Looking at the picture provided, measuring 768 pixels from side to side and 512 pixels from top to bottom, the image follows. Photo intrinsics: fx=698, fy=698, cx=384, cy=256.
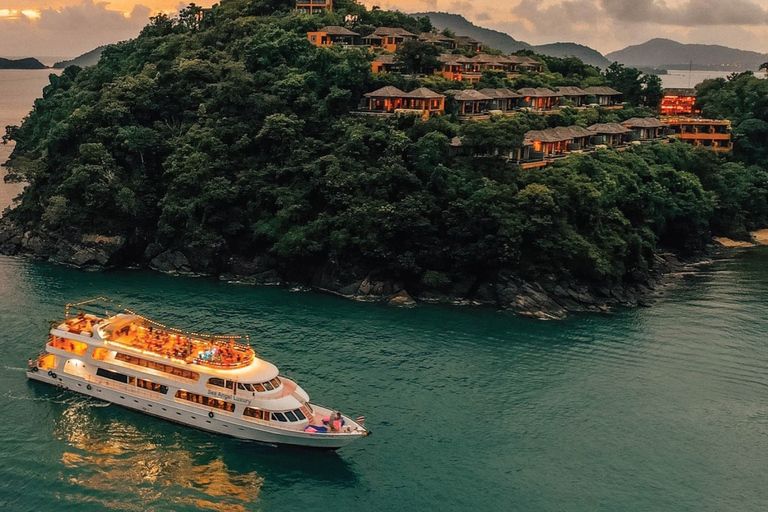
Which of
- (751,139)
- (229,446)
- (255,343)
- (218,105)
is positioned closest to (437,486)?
(229,446)

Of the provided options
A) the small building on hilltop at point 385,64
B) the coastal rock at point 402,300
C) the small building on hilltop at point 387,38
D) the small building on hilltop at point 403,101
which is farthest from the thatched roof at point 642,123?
the coastal rock at point 402,300

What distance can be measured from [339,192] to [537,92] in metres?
40.1

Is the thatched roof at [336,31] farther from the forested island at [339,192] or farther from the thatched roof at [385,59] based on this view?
the forested island at [339,192]

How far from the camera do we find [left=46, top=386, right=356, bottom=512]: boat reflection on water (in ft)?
116

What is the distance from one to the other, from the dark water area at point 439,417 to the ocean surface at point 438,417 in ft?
0.42

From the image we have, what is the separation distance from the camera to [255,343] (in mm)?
53219

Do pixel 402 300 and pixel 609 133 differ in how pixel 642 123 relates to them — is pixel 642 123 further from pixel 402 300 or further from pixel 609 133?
pixel 402 300

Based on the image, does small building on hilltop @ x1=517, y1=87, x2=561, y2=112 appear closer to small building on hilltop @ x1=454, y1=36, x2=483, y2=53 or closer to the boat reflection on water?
small building on hilltop @ x1=454, y1=36, x2=483, y2=53

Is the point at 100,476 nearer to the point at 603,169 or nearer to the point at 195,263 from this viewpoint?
the point at 195,263

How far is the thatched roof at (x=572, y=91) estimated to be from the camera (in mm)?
102062

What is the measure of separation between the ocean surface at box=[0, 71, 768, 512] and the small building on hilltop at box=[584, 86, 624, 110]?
2035 inches

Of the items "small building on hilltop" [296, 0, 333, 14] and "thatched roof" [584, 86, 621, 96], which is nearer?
"thatched roof" [584, 86, 621, 96]

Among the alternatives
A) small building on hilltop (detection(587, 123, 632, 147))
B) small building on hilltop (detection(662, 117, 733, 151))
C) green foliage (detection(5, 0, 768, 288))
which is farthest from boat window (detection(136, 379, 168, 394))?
small building on hilltop (detection(662, 117, 733, 151))

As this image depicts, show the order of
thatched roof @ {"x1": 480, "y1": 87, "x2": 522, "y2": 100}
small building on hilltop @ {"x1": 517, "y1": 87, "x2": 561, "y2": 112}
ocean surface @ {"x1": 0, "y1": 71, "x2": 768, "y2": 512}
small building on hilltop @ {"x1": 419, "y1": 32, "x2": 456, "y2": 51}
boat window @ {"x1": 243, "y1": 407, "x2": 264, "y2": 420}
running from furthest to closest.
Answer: small building on hilltop @ {"x1": 419, "y1": 32, "x2": 456, "y2": 51} → small building on hilltop @ {"x1": 517, "y1": 87, "x2": 561, "y2": 112} → thatched roof @ {"x1": 480, "y1": 87, "x2": 522, "y2": 100} → boat window @ {"x1": 243, "y1": 407, "x2": 264, "y2": 420} → ocean surface @ {"x1": 0, "y1": 71, "x2": 768, "y2": 512}
